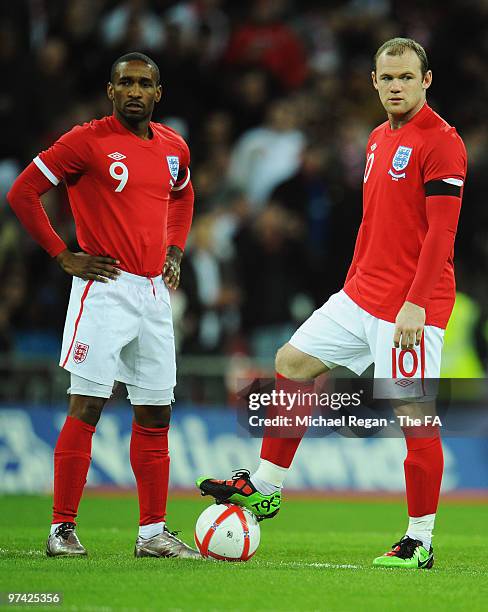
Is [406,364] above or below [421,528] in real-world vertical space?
above

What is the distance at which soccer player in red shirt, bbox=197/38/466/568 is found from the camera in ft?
20.9

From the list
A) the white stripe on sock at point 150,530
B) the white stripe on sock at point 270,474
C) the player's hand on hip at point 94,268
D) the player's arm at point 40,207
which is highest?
the player's arm at point 40,207

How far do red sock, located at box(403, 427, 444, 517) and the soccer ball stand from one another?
2.83 ft

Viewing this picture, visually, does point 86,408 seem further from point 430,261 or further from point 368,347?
point 430,261

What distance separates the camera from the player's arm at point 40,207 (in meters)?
6.64

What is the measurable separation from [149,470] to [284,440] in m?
0.76

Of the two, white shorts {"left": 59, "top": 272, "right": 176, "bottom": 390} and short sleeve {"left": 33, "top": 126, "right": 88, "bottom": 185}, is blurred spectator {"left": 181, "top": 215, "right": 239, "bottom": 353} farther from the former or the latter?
short sleeve {"left": 33, "top": 126, "right": 88, "bottom": 185}

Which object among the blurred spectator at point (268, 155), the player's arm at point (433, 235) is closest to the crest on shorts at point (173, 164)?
the player's arm at point (433, 235)

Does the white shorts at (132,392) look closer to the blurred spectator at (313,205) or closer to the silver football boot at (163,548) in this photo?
the silver football boot at (163,548)

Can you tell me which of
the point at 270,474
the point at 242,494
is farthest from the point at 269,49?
the point at 242,494

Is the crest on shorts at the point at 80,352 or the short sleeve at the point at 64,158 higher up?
the short sleeve at the point at 64,158

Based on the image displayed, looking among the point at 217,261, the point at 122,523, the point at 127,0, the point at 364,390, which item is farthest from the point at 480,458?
the point at 127,0

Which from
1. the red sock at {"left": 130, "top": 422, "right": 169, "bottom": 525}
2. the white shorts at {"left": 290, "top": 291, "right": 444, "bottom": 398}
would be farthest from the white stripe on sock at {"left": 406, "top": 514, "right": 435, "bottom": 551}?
the red sock at {"left": 130, "top": 422, "right": 169, "bottom": 525}

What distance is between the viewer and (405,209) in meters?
6.54
